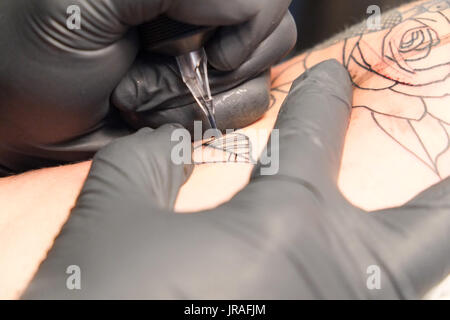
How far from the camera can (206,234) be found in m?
0.63

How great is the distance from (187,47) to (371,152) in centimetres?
50

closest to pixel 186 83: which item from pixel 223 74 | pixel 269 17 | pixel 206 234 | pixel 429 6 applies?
pixel 223 74

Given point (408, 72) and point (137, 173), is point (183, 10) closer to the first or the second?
point (137, 173)

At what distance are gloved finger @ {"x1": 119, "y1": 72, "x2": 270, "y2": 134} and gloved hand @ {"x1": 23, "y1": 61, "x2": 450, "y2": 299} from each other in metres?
0.27

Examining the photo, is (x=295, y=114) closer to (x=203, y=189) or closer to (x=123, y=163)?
(x=203, y=189)

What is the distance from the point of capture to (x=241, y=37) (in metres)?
1.00

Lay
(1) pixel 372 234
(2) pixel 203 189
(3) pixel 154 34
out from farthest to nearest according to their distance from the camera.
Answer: (3) pixel 154 34, (2) pixel 203 189, (1) pixel 372 234

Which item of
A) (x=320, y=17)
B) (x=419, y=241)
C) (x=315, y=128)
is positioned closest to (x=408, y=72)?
(x=315, y=128)

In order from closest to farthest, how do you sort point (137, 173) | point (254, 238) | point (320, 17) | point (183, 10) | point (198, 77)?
point (254, 238)
point (137, 173)
point (183, 10)
point (198, 77)
point (320, 17)

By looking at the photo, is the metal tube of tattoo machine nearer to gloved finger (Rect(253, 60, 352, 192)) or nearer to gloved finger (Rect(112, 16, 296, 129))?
gloved finger (Rect(112, 16, 296, 129))

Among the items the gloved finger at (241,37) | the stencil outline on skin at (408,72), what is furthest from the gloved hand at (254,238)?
the gloved finger at (241,37)

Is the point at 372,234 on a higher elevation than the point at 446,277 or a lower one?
higher
